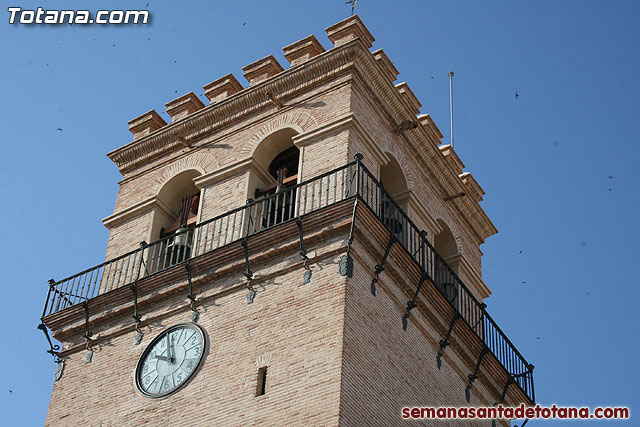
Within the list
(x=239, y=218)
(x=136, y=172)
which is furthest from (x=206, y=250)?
(x=136, y=172)

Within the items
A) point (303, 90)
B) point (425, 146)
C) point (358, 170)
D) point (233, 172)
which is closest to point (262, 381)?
point (358, 170)

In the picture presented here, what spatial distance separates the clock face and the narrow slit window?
4.40 feet

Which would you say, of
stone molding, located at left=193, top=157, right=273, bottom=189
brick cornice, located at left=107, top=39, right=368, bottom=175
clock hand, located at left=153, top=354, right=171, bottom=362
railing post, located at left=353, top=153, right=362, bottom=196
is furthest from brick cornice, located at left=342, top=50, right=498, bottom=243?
clock hand, located at left=153, top=354, right=171, bottom=362

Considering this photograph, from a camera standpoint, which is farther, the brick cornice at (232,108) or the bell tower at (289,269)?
the brick cornice at (232,108)

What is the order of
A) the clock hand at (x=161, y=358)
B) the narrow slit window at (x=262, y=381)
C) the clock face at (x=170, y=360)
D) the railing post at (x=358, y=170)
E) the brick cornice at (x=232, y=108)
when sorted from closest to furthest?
1. the narrow slit window at (x=262, y=381)
2. the railing post at (x=358, y=170)
3. the clock face at (x=170, y=360)
4. the clock hand at (x=161, y=358)
5. the brick cornice at (x=232, y=108)

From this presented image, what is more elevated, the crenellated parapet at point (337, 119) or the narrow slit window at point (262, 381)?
the crenellated parapet at point (337, 119)

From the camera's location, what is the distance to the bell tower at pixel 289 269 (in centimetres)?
1825

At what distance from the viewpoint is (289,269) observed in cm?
1922

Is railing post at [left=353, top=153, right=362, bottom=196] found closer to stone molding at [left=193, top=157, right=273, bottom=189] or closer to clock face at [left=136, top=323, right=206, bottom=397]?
stone molding at [left=193, top=157, right=273, bottom=189]

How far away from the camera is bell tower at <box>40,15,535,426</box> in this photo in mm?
18250

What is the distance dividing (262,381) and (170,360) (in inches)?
84.6

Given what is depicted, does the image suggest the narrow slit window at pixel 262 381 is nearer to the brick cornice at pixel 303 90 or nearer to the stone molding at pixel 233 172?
the stone molding at pixel 233 172

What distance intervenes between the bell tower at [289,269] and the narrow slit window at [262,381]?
37 mm

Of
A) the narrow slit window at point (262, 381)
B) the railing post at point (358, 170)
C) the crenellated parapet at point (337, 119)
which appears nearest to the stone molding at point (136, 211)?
the crenellated parapet at point (337, 119)
